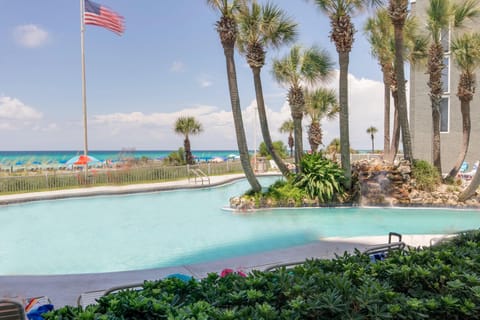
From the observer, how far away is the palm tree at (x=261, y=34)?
1208cm

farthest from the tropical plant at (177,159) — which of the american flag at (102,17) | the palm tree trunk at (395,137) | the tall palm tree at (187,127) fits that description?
the palm tree trunk at (395,137)

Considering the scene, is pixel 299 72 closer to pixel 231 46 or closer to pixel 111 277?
pixel 231 46

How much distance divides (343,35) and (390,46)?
347cm

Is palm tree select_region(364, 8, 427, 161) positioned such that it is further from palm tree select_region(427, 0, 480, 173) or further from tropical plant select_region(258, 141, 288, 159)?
tropical plant select_region(258, 141, 288, 159)

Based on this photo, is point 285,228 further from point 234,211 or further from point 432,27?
point 432,27

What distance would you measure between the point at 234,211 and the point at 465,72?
9097 millimetres

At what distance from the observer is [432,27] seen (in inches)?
488

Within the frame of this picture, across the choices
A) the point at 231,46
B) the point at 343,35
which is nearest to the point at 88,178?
the point at 231,46

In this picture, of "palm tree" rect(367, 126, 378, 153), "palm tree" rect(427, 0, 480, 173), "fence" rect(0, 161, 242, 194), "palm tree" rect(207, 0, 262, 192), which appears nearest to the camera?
"palm tree" rect(207, 0, 262, 192)

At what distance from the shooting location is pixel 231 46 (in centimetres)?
1180

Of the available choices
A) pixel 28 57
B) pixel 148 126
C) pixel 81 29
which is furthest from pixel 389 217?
pixel 148 126

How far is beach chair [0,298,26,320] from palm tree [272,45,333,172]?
1098 cm

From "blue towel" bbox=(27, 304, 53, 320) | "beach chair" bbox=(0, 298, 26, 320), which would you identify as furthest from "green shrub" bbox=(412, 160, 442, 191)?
"beach chair" bbox=(0, 298, 26, 320)

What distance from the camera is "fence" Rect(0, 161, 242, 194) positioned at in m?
14.9
